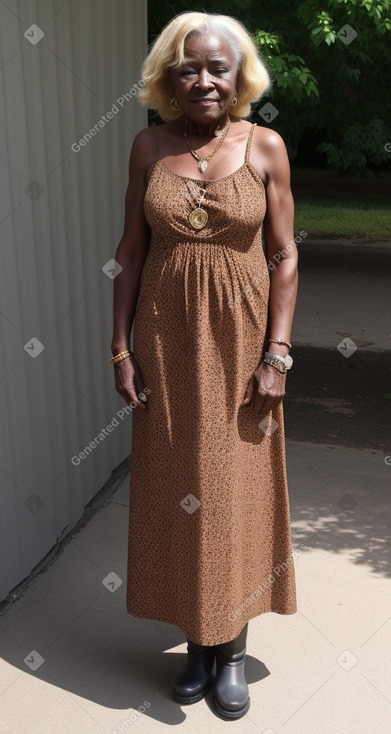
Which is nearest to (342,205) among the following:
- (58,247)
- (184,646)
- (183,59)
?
(58,247)

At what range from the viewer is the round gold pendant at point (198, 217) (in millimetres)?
2807

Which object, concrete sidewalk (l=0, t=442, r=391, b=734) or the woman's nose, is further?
concrete sidewalk (l=0, t=442, r=391, b=734)

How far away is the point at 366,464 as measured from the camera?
5.42 meters

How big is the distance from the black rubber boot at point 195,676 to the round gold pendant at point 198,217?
1.54m

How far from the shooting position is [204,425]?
9.70 ft

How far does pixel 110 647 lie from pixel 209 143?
2070 mm

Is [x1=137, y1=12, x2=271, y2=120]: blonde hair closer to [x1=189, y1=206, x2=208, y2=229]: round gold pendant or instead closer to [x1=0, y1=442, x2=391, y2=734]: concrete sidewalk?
[x1=189, y1=206, x2=208, y2=229]: round gold pendant

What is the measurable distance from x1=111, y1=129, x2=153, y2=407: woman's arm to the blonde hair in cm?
13

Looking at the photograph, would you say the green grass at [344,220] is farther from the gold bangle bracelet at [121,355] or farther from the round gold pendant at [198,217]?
the round gold pendant at [198,217]

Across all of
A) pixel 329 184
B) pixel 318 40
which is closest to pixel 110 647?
pixel 318 40

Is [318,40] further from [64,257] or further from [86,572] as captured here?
[86,572]

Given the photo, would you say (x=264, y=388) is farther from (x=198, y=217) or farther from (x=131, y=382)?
(x=198, y=217)

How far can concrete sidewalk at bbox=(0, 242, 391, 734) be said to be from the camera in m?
3.21

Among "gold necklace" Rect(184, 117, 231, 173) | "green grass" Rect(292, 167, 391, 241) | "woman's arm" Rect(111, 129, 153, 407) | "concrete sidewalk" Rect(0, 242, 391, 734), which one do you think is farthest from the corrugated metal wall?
"green grass" Rect(292, 167, 391, 241)
